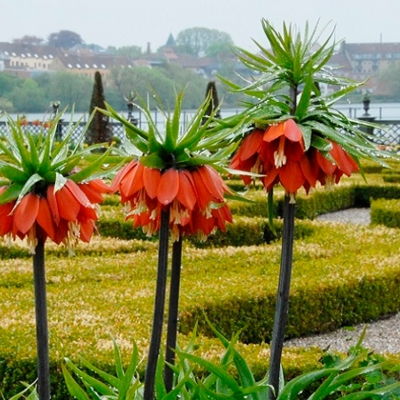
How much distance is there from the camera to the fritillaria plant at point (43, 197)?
1.81 meters

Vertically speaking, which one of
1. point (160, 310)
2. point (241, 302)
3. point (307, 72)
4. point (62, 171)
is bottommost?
point (241, 302)

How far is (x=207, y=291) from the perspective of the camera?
5.42 m

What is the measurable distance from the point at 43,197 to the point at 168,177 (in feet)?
0.88

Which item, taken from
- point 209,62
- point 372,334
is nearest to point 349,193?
point 372,334

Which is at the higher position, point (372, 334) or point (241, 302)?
point (241, 302)

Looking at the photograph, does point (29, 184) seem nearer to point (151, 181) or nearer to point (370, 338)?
point (151, 181)

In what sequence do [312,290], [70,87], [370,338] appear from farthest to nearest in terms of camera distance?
[70,87] < [370,338] < [312,290]

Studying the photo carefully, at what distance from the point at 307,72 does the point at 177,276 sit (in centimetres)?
59

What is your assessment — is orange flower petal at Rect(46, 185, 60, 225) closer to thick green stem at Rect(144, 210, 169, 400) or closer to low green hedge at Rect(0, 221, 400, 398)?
thick green stem at Rect(144, 210, 169, 400)

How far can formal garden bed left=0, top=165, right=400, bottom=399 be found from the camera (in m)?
4.16

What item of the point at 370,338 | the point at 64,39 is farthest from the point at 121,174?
the point at 64,39

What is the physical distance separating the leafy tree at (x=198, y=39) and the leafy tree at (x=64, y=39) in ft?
26.5

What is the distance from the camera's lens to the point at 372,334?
6.12 meters

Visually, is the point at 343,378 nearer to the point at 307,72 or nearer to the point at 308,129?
the point at 308,129
